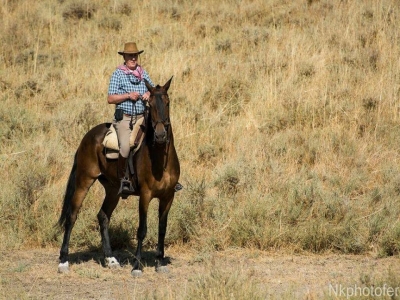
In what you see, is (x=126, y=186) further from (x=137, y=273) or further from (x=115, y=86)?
(x=115, y=86)

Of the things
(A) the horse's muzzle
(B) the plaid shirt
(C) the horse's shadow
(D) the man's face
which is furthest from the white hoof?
(D) the man's face

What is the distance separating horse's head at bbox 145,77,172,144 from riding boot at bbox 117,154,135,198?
83cm

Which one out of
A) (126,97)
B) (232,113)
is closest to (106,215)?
(126,97)

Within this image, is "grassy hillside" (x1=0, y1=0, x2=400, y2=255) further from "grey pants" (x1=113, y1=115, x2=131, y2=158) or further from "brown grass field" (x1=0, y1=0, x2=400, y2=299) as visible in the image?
"grey pants" (x1=113, y1=115, x2=131, y2=158)

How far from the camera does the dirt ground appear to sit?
7.47 meters

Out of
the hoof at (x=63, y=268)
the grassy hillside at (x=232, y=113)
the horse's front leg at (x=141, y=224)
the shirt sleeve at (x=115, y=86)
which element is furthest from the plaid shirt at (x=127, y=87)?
the hoof at (x=63, y=268)

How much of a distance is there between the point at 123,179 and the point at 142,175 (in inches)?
11.2

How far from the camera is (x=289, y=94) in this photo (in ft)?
46.0

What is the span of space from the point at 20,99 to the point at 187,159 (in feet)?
14.7

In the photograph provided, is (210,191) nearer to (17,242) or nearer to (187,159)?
(187,159)

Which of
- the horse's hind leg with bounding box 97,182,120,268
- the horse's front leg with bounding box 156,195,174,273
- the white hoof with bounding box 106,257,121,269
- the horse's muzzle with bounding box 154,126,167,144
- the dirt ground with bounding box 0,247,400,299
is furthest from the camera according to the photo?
the horse's hind leg with bounding box 97,182,120,268

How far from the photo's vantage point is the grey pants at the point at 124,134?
8555mm

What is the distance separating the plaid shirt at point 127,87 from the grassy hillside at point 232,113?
1.77 meters

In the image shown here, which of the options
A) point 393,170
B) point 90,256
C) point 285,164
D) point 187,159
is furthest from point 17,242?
point 393,170
